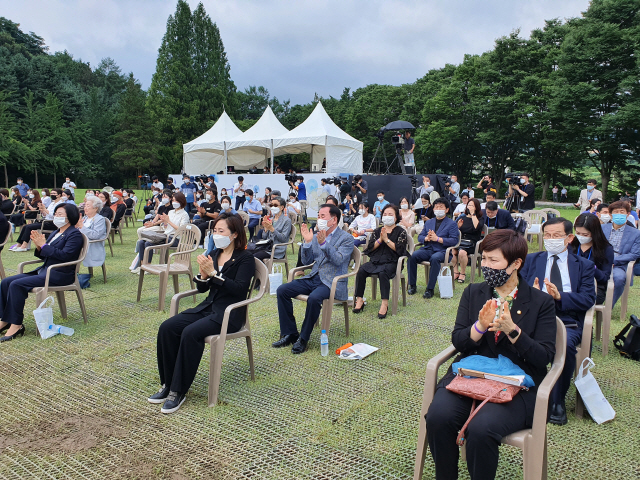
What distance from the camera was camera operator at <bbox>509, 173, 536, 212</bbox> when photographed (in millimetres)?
9945

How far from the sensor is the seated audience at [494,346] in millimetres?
1952

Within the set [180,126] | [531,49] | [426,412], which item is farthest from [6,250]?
[180,126]

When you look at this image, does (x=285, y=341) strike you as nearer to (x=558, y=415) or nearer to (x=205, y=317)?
(x=205, y=317)

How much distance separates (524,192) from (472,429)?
906cm

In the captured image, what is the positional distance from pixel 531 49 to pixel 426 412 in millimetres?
31177

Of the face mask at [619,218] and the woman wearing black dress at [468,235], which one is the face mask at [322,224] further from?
the face mask at [619,218]

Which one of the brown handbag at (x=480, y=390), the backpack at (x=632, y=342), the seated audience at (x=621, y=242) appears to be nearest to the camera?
the brown handbag at (x=480, y=390)

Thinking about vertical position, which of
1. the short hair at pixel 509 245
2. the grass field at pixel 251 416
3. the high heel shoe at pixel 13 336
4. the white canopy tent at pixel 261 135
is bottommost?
the grass field at pixel 251 416

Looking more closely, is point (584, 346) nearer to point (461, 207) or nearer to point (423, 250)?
point (423, 250)

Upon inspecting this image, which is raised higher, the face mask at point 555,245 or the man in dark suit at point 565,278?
the face mask at point 555,245

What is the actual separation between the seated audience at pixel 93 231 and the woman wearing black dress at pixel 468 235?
508 cm

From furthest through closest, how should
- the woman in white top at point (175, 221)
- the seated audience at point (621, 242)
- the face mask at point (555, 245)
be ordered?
the woman in white top at point (175, 221) → the seated audience at point (621, 242) → the face mask at point (555, 245)

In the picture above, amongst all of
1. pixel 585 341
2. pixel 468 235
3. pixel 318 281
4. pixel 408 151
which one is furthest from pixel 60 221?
pixel 408 151

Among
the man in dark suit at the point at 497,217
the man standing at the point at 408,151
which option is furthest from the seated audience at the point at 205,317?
the man standing at the point at 408,151
